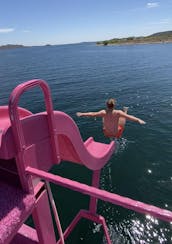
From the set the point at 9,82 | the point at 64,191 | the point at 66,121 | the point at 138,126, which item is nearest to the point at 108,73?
the point at 9,82

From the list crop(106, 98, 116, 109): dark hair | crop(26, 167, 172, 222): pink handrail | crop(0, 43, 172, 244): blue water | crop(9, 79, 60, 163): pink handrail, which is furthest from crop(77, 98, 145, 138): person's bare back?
crop(26, 167, 172, 222): pink handrail

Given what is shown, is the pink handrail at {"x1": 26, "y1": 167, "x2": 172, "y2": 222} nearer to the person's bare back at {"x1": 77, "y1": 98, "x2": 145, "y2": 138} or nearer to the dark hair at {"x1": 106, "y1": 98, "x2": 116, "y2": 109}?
the person's bare back at {"x1": 77, "y1": 98, "x2": 145, "y2": 138}

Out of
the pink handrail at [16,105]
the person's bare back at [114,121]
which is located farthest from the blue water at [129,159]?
the pink handrail at [16,105]

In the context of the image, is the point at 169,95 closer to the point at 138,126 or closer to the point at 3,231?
the point at 138,126

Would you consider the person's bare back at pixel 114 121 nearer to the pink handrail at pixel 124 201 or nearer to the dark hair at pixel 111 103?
the dark hair at pixel 111 103

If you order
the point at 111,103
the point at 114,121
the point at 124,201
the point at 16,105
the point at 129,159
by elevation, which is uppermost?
the point at 16,105

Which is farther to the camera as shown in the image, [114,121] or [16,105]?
[114,121]

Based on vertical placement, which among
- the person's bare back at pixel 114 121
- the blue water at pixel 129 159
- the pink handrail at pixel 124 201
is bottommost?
the blue water at pixel 129 159

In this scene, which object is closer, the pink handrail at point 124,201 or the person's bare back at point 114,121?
the pink handrail at point 124,201

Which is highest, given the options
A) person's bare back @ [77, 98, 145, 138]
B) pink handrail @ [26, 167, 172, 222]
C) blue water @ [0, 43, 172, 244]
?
pink handrail @ [26, 167, 172, 222]

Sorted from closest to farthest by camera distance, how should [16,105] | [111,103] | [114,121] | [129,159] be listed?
1. [16,105]
2. [114,121]
3. [111,103]
4. [129,159]

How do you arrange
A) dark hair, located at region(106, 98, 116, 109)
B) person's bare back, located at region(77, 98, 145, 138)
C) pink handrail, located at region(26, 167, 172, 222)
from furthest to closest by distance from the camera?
dark hair, located at region(106, 98, 116, 109) < person's bare back, located at region(77, 98, 145, 138) < pink handrail, located at region(26, 167, 172, 222)

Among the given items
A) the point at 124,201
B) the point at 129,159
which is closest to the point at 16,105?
the point at 124,201

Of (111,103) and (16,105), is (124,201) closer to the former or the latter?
(16,105)
